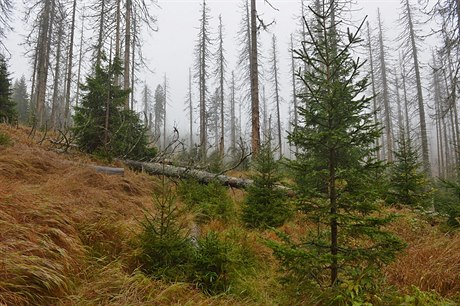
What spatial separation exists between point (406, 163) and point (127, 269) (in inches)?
362

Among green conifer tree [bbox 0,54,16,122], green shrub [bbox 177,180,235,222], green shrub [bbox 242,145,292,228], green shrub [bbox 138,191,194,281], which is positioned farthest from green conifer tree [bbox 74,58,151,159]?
green conifer tree [bbox 0,54,16,122]

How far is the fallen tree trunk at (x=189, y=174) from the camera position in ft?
24.7

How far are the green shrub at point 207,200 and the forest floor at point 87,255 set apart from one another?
0.49m

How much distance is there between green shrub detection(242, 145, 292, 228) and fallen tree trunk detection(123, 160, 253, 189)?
3.21 feet

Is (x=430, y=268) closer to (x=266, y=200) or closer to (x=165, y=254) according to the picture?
(x=266, y=200)

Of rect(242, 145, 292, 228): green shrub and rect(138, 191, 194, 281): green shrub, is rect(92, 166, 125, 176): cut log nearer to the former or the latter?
rect(242, 145, 292, 228): green shrub

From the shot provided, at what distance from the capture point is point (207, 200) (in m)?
6.55

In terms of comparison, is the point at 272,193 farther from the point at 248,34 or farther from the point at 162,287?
the point at 248,34

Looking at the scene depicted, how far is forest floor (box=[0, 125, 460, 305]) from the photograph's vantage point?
84.3 inches

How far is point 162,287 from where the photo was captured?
2.69 metres

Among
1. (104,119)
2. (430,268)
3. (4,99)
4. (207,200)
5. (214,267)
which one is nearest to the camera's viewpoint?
(214,267)

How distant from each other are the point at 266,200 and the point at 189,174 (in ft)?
8.19

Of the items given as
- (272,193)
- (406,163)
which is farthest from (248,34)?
(272,193)

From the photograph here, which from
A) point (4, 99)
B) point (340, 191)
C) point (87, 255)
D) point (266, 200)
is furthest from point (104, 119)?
point (340, 191)
